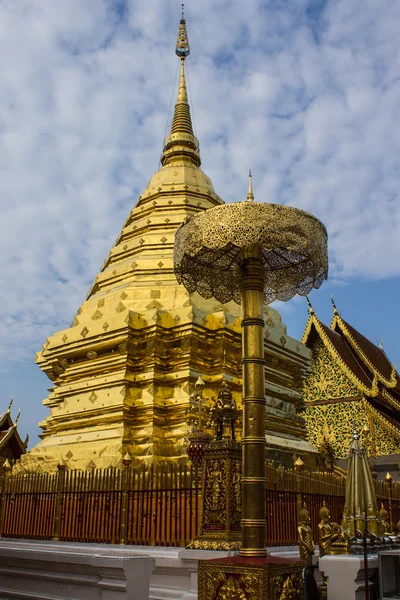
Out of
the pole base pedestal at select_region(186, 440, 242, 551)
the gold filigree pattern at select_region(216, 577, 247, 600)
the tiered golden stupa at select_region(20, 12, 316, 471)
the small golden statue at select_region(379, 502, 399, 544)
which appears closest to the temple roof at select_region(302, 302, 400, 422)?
the tiered golden stupa at select_region(20, 12, 316, 471)

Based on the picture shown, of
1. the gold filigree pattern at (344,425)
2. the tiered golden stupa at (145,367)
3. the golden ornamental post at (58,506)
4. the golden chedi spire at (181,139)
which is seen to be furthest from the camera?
the gold filigree pattern at (344,425)

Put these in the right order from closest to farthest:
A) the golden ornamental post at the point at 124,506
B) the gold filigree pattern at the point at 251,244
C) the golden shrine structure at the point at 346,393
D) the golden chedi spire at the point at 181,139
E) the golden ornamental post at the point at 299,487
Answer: the gold filigree pattern at the point at 251,244 < the golden ornamental post at the point at 299,487 < the golden ornamental post at the point at 124,506 < the golden chedi spire at the point at 181,139 < the golden shrine structure at the point at 346,393

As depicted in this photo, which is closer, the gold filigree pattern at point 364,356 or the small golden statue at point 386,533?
the small golden statue at point 386,533

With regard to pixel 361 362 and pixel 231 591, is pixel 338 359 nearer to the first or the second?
pixel 361 362

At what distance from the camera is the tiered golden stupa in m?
10.4

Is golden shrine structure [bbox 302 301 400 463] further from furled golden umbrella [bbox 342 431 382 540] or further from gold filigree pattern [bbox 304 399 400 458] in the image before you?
furled golden umbrella [bbox 342 431 382 540]

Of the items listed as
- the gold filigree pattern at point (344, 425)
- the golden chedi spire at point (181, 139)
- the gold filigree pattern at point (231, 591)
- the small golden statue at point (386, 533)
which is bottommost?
the gold filigree pattern at point (231, 591)

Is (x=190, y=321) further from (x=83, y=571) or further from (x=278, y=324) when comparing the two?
(x=83, y=571)

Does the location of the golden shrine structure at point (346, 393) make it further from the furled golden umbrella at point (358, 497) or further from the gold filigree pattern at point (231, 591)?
the gold filigree pattern at point (231, 591)

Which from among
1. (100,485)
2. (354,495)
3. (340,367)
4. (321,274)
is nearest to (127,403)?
(100,485)

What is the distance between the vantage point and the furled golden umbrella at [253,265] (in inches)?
195

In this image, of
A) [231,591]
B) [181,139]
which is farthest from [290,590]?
[181,139]

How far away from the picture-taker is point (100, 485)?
7.87m

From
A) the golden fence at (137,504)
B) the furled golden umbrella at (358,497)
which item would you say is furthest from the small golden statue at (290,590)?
the furled golden umbrella at (358,497)
